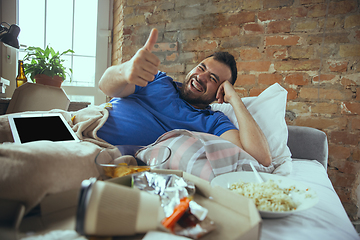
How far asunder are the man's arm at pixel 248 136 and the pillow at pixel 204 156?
14 cm

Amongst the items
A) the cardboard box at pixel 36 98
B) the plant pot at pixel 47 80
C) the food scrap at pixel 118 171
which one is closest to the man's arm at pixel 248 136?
the food scrap at pixel 118 171

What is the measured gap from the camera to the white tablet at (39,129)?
0.67m

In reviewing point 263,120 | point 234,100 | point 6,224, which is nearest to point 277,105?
point 263,120

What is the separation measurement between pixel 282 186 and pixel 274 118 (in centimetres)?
63

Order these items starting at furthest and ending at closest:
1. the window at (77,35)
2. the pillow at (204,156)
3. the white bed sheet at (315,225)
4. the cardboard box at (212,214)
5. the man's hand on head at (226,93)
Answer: the window at (77,35)
the man's hand on head at (226,93)
the pillow at (204,156)
the white bed sheet at (315,225)
the cardboard box at (212,214)

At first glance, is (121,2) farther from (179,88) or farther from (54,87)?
(179,88)

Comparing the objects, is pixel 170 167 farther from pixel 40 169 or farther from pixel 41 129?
pixel 41 129

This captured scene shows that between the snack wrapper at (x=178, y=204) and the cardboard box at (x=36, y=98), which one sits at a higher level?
the snack wrapper at (x=178, y=204)

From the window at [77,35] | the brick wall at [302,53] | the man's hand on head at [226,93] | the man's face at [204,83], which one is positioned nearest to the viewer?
the man's hand on head at [226,93]

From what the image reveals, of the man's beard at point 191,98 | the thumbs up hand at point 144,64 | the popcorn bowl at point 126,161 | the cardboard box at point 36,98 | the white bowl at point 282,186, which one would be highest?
the thumbs up hand at point 144,64

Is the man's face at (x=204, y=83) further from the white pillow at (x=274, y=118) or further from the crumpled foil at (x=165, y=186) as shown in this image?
the crumpled foil at (x=165, y=186)

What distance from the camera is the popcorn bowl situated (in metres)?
0.43

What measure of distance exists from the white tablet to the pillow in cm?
31

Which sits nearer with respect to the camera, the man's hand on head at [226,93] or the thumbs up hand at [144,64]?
the thumbs up hand at [144,64]
